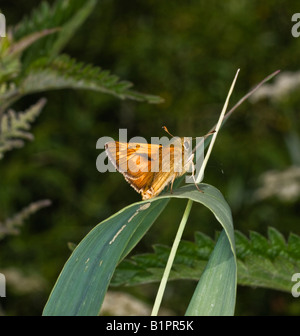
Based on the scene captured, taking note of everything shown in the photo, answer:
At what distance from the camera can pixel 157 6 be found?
2586mm

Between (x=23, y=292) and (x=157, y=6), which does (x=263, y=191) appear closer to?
(x=23, y=292)

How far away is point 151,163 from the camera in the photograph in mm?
886

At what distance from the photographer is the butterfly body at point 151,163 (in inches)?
34.0

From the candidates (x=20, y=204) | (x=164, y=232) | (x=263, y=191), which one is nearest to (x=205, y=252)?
(x=263, y=191)

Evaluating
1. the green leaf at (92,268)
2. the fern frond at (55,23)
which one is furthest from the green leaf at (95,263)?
the fern frond at (55,23)

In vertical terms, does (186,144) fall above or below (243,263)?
above

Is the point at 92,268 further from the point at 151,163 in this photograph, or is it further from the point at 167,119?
the point at 167,119

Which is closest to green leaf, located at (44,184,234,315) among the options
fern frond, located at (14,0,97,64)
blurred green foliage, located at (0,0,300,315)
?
fern frond, located at (14,0,97,64)

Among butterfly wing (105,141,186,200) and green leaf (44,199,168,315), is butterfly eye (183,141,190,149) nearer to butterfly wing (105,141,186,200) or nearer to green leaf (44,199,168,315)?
butterfly wing (105,141,186,200)

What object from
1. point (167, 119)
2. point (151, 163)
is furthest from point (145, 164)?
point (167, 119)

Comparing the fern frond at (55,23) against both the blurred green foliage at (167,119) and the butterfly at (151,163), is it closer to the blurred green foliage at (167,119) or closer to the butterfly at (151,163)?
the butterfly at (151,163)

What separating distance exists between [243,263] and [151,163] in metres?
0.22

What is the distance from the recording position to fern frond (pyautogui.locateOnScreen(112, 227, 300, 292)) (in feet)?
2.96

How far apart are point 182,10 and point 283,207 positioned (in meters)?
0.99
